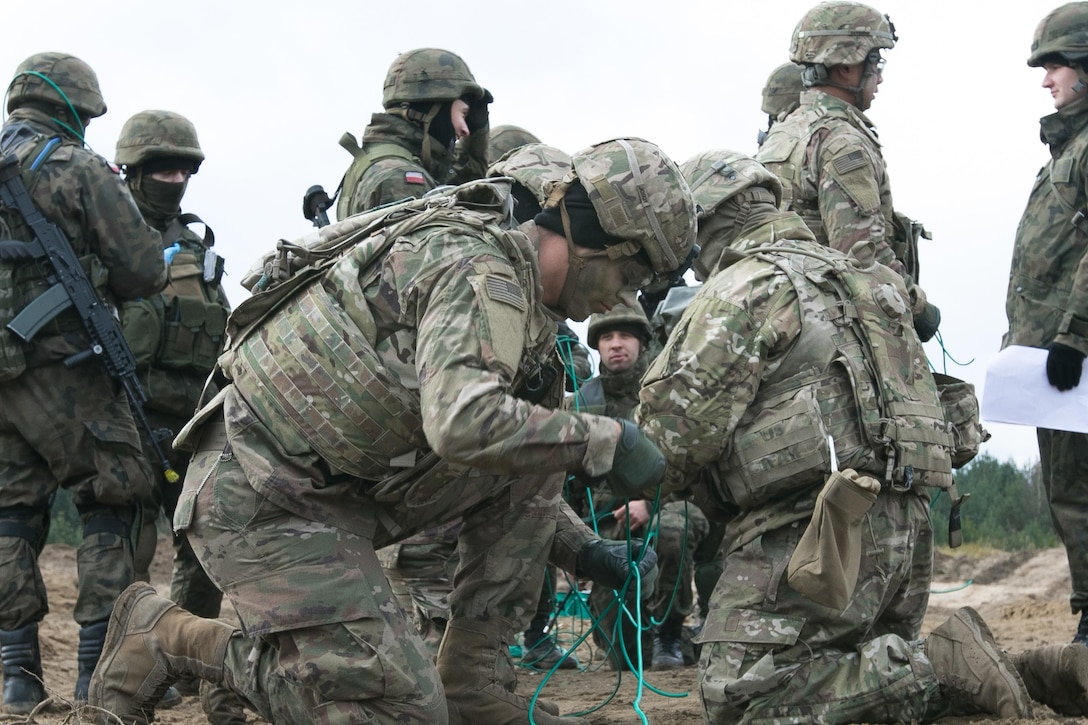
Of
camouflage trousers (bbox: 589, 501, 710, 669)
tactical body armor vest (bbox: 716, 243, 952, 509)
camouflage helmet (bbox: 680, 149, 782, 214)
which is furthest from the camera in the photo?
camouflage trousers (bbox: 589, 501, 710, 669)

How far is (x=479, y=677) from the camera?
15.9ft

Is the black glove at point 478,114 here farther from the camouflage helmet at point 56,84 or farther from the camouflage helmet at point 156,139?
the camouflage helmet at point 56,84

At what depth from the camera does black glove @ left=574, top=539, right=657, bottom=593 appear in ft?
16.0

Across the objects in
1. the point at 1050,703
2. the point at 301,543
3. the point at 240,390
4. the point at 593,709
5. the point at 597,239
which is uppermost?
the point at 597,239

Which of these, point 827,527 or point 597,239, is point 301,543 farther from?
point 827,527

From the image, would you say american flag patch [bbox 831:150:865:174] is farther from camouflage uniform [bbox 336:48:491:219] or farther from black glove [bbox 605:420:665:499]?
black glove [bbox 605:420:665:499]

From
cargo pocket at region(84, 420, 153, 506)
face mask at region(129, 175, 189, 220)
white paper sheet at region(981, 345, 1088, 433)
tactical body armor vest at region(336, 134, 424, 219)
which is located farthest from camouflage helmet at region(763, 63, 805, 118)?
cargo pocket at region(84, 420, 153, 506)

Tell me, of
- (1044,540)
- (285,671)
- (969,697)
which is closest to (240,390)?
(285,671)

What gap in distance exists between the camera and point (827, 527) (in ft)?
14.4

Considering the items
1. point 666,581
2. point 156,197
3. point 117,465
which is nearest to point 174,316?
point 156,197

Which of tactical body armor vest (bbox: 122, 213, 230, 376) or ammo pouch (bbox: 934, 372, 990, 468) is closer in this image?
ammo pouch (bbox: 934, 372, 990, 468)

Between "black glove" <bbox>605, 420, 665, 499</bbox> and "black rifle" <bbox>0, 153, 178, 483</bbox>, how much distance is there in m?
2.88

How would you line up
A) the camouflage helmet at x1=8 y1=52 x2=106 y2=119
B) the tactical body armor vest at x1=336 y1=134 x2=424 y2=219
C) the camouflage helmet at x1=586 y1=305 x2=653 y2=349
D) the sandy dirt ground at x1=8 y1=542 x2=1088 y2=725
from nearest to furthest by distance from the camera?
1. the sandy dirt ground at x1=8 y1=542 x2=1088 y2=725
2. the camouflage helmet at x1=8 y1=52 x2=106 y2=119
3. the tactical body armor vest at x1=336 y1=134 x2=424 y2=219
4. the camouflage helmet at x1=586 y1=305 x2=653 y2=349

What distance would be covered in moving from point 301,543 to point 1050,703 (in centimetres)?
271
